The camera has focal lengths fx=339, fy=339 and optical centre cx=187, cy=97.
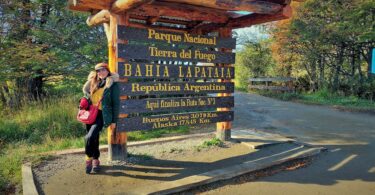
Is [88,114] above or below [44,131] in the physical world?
above

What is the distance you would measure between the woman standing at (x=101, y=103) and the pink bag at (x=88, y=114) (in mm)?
75

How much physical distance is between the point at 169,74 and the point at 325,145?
3843mm

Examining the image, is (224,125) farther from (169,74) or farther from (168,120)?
(169,74)

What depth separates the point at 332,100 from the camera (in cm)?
1595

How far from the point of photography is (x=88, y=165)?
16.7 feet

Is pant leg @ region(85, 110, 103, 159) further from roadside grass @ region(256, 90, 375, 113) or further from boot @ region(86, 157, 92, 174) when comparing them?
roadside grass @ region(256, 90, 375, 113)

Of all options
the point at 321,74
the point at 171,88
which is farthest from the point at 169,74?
the point at 321,74

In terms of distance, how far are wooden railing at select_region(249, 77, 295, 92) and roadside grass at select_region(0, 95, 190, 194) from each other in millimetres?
12222

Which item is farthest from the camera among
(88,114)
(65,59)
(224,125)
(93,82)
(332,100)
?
(332,100)

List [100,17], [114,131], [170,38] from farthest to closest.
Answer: [170,38], [100,17], [114,131]

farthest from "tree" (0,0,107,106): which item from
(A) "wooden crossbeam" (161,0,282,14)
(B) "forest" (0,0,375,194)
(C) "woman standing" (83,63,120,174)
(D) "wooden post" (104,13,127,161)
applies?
(A) "wooden crossbeam" (161,0,282,14)

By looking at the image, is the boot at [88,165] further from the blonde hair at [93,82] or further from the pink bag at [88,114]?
the blonde hair at [93,82]

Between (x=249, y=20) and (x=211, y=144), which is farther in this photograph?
(x=211, y=144)

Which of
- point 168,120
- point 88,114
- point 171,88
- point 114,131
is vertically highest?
point 171,88
